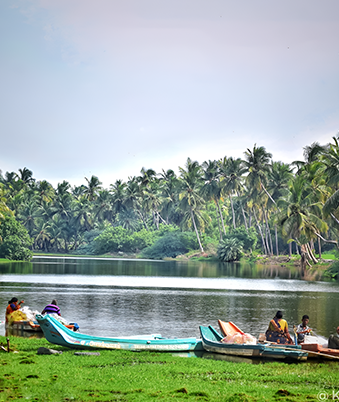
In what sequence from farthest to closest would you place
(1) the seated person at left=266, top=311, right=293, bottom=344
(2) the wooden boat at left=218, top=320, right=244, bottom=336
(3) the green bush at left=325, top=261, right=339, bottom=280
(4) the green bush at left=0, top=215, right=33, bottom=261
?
1. (4) the green bush at left=0, top=215, right=33, bottom=261
2. (3) the green bush at left=325, top=261, right=339, bottom=280
3. (2) the wooden boat at left=218, top=320, right=244, bottom=336
4. (1) the seated person at left=266, top=311, right=293, bottom=344

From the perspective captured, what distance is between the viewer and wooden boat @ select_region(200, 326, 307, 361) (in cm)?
1393

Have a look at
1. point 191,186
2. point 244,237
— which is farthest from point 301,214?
point 191,186

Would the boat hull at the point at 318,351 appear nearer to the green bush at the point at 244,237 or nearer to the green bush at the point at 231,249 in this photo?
the green bush at the point at 231,249

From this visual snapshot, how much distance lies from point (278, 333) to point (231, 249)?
6602 centimetres

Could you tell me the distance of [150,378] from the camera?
35.6ft

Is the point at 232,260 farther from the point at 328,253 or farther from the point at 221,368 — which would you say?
the point at 221,368

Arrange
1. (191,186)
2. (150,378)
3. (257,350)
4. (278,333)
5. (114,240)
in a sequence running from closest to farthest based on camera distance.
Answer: (150,378)
(257,350)
(278,333)
(191,186)
(114,240)

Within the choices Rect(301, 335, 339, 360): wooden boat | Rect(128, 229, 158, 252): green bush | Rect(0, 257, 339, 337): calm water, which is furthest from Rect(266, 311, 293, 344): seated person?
Rect(128, 229, 158, 252): green bush

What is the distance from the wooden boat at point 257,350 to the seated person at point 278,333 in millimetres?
625

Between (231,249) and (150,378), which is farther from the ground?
(231,249)

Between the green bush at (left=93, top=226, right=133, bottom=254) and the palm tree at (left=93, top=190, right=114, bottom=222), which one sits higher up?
the palm tree at (left=93, top=190, right=114, bottom=222)

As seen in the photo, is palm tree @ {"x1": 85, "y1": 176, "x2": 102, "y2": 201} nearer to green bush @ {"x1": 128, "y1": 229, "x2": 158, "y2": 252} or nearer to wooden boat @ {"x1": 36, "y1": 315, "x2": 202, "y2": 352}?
green bush @ {"x1": 128, "y1": 229, "x2": 158, "y2": 252}

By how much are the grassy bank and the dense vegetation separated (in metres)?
47.5

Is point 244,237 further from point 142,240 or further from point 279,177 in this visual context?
point 142,240
